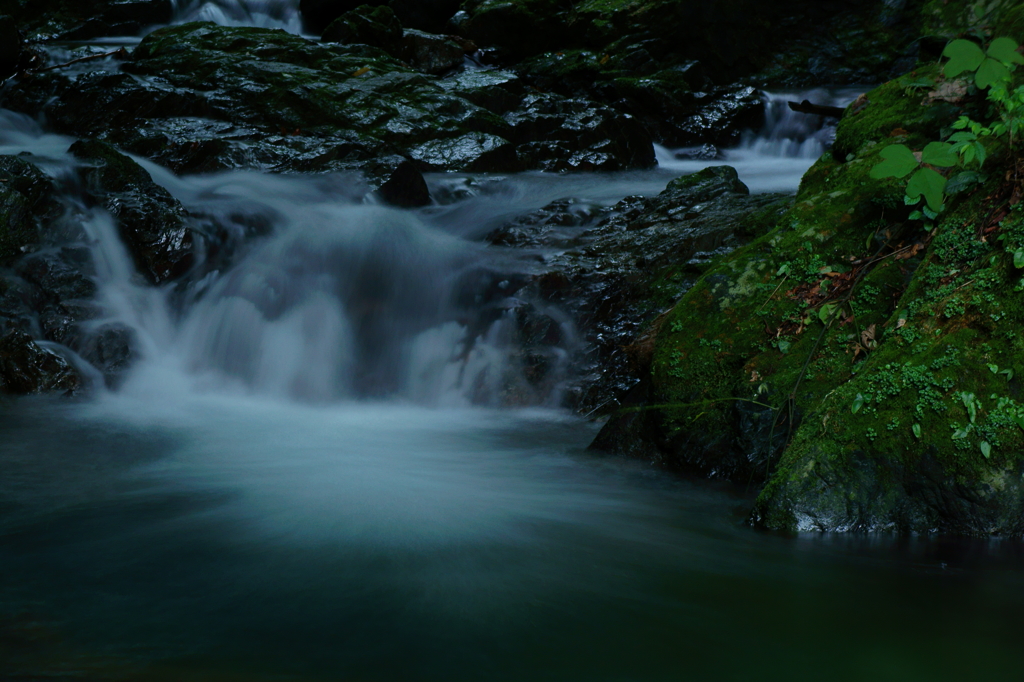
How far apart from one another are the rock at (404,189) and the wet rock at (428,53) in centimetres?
643

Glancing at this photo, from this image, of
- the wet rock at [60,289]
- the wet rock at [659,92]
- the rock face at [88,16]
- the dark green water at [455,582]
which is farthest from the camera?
the rock face at [88,16]

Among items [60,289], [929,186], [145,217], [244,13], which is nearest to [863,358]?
[929,186]

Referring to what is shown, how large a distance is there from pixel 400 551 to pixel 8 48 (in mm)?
13731

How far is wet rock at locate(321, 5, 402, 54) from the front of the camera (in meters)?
15.9

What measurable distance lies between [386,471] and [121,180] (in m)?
6.01

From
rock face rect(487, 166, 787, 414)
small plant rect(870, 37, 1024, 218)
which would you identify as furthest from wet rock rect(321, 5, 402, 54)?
small plant rect(870, 37, 1024, 218)

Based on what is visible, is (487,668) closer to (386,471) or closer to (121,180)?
(386,471)

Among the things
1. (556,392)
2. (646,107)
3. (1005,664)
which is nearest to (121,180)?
(556,392)

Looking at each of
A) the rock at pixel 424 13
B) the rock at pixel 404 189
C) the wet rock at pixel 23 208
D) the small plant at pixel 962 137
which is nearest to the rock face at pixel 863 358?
the small plant at pixel 962 137

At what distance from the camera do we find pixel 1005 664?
2.16 metres

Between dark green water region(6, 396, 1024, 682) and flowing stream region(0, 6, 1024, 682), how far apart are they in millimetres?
12

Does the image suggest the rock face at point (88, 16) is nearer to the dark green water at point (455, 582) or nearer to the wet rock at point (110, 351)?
the wet rock at point (110, 351)

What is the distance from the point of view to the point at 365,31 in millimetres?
15914

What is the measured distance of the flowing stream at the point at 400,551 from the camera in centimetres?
221
